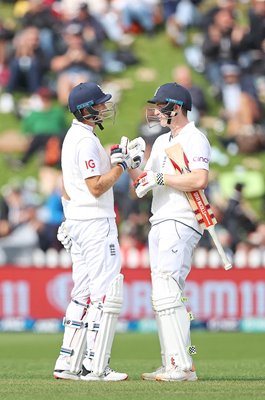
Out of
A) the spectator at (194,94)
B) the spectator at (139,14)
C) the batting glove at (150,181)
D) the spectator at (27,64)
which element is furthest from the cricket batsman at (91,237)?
the spectator at (139,14)

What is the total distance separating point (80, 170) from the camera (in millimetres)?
9836

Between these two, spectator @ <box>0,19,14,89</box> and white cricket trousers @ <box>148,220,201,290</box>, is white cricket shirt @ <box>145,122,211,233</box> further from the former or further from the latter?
spectator @ <box>0,19,14,89</box>

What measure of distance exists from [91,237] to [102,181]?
43 cm

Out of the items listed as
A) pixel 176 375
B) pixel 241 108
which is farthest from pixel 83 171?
pixel 241 108

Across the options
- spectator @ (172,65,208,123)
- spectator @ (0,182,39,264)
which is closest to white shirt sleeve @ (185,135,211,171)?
spectator @ (0,182,39,264)

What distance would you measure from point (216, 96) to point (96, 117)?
40.0 feet

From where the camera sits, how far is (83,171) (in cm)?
977

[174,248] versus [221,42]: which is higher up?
[221,42]

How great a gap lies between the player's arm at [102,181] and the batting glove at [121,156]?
0.29ft

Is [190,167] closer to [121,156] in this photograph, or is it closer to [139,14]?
[121,156]

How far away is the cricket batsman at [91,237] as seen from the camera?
9.77 m

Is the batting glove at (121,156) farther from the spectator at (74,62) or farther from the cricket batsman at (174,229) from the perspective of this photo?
the spectator at (74,62)

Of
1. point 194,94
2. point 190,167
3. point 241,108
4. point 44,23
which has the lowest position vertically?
point 190,167

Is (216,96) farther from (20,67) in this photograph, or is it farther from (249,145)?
(20,67)
